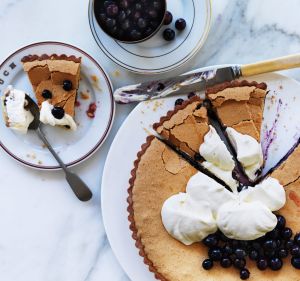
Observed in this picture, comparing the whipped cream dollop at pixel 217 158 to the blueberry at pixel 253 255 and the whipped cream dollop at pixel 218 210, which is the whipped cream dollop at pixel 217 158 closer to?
the whipped cream dollop at pixel 218 210

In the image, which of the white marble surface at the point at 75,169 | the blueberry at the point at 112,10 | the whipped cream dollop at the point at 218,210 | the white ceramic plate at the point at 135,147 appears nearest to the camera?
the whipped cream dollop at the point at 218,210

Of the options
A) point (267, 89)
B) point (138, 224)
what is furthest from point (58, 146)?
point (267, 89)

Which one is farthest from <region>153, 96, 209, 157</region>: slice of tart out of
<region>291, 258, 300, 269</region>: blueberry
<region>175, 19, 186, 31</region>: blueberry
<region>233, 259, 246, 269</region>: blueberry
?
<region>291, 258, 300, 269</region>: blueberry

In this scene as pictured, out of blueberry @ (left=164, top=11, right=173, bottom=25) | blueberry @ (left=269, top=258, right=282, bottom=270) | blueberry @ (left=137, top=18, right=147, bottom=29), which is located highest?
blueberry @ (left=137, top=18, right=147, bottom=29)

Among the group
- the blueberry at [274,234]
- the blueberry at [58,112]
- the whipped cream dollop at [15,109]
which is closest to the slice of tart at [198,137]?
the blueberry at [274,234]

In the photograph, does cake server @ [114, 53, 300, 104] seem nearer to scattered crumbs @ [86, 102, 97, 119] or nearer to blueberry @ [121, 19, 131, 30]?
scattered crumbs @ [86, 102, 97, 119]

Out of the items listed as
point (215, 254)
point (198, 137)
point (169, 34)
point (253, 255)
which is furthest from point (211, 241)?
point (169, 34)
